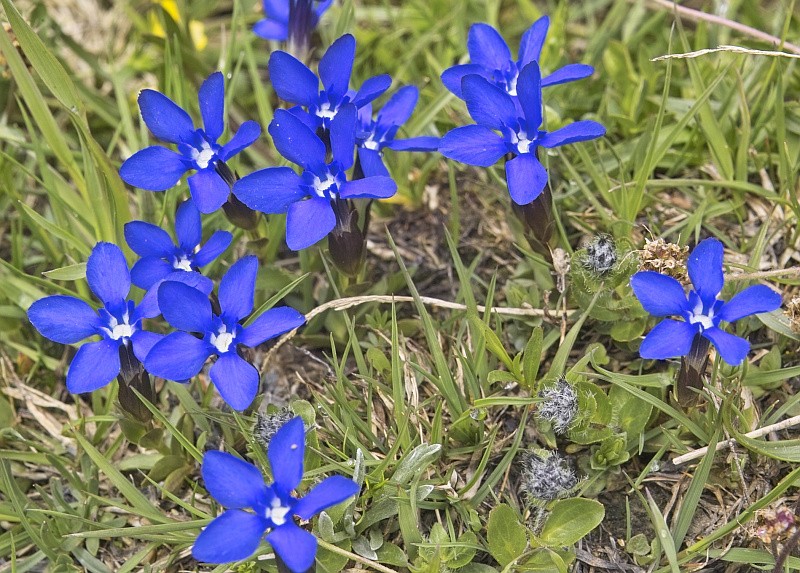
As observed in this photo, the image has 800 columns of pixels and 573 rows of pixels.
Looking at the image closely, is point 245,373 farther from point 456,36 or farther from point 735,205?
point 456,36

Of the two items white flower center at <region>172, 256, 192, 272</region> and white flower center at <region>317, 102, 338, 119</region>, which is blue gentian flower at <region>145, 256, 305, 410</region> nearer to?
white flower center at <region>172, 256, 192, 272</region>

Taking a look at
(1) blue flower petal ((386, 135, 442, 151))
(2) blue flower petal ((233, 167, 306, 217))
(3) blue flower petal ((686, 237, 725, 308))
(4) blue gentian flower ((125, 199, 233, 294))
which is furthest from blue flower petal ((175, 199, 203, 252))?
(3) blue flower petal ((686, 237, 725, 308))

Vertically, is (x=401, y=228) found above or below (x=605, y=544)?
above

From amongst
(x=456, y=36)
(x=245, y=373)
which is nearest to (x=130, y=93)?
(x=456, y=36)

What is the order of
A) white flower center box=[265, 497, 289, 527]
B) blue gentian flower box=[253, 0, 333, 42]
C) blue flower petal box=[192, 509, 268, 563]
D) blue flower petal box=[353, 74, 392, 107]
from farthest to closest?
blue gentian flower box=[253, 0, 333, 42] < blue flower petal box=[353, 74, 392, 107] < white flower center box=[265, 497, 289, 527] < blue flower petal box=[192, 509, 268, 563]

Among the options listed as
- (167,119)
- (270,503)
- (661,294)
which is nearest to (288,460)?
(270,503)

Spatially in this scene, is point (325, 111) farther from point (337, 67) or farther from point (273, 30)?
point (273, 30)

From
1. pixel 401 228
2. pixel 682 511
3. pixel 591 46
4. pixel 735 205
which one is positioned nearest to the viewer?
pixel 682 511
